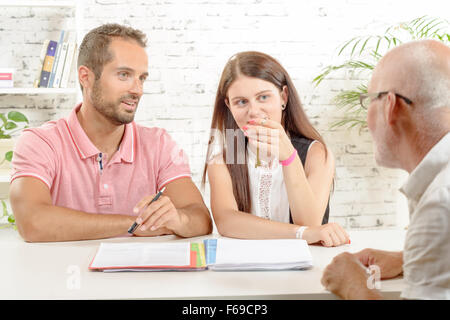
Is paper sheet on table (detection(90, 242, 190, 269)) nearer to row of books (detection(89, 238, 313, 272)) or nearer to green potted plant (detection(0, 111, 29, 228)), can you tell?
row of books (detection(89, 238, 313, 272))

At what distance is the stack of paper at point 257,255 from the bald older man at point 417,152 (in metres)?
0.15

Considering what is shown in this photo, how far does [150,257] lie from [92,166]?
753mm

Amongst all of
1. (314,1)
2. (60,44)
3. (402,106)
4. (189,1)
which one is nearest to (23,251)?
(402,106)

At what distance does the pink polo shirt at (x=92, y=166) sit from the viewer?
1.87 metres

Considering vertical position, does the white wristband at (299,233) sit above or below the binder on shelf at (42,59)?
below

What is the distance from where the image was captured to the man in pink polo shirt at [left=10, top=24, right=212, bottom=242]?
1631mm

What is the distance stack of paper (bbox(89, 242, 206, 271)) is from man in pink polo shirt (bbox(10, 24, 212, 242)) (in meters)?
0.15

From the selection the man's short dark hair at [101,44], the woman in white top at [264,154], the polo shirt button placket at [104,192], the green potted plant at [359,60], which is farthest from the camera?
the green potted plant at [359,60]

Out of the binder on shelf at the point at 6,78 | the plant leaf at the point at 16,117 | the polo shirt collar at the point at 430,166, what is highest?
the binder on shelf at the point at 6,78

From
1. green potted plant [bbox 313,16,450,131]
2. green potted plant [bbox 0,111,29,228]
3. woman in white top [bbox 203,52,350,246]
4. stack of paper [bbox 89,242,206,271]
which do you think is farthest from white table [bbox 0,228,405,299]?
green potted plant [bbox 313,16,450,131]

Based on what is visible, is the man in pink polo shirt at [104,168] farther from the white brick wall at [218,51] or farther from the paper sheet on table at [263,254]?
the white brick wall at [218,51]

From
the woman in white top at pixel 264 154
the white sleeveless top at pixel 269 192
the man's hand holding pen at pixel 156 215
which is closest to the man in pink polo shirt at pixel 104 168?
the man's hand holding pen at pixel 156 215

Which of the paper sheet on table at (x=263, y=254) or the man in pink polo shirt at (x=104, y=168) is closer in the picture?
the paper sheet on table at (x=263, y=254)

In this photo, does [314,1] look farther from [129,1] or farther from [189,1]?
[129,1]
